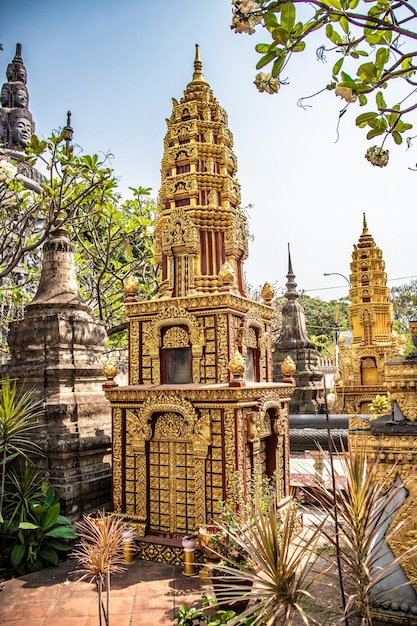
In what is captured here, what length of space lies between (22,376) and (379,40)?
10.0 m

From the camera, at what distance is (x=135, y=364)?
9938 millimetres

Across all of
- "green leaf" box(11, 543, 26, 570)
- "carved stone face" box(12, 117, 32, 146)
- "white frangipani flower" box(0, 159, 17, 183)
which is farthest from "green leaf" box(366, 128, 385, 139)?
"carved stone face" box(12, 117, 32, 146)

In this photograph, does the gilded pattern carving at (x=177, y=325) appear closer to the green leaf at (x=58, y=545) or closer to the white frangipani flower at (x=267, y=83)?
the green leaf at (x=58, y=545)

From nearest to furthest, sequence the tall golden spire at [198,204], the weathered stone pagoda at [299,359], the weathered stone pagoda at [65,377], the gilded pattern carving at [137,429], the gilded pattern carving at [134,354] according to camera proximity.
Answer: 1. the gilded pattern carving at [137,429]
2. the gilded pattern carving at [134,354]
3. the weathered stone pagoda at [65,377]
4. the tall golden spire at [198,204]
5. the weathered stone pagoda at [299,359]

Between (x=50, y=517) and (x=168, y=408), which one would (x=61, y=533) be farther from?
(x=168, y=408)

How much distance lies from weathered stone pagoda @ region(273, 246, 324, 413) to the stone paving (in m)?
13.7

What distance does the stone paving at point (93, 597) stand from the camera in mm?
6754

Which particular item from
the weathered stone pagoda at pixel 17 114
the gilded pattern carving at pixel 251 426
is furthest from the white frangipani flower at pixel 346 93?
the weathered stone pagoda at pixel 17 114

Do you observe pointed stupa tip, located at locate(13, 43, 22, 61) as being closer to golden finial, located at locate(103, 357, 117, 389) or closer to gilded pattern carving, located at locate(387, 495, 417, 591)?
golden finial, located at locate(103, 357, 117, 389)

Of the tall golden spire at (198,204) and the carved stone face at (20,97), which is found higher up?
the carved stone face at (20,97)

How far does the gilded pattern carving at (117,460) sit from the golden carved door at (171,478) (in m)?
0.63

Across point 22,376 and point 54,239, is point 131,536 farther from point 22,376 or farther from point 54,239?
point 54,239

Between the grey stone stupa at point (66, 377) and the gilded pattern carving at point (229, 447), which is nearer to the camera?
the gilded pattern carving at point (229, 447)

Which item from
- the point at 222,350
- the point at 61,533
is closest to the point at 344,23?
the point at 222,350
